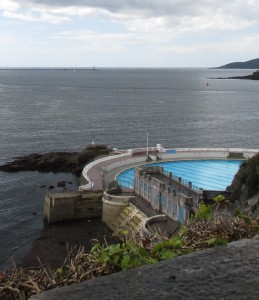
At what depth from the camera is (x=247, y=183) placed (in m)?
29.5

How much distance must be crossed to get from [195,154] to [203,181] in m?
8.30

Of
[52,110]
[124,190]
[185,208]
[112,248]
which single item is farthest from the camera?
[52,110]

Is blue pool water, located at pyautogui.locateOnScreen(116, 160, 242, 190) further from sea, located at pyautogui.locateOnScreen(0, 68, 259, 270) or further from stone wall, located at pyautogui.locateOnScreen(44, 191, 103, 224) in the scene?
sea, located at pyautogui.locateOnScreen(0, 68, 259, 270)

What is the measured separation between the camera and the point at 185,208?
26875 millimetres

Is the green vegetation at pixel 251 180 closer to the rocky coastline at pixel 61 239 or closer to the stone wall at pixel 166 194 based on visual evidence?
the stone wall at pixel 166 194

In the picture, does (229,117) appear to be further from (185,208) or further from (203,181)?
(185,208)

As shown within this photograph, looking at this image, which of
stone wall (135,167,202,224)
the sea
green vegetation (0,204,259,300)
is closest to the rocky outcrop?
the sea

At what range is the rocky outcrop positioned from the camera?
52875mm

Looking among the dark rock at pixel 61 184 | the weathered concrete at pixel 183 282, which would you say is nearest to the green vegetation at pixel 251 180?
the dark rock at pixel 61 184

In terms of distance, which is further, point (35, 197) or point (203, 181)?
point (35, 197)

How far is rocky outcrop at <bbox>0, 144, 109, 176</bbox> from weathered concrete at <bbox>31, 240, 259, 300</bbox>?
48.0m

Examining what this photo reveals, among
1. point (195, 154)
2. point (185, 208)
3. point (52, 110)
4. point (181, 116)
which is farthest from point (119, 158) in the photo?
point (52, 110)

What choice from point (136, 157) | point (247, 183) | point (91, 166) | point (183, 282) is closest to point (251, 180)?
point (247, 183)

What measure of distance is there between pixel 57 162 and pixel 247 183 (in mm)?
30707
